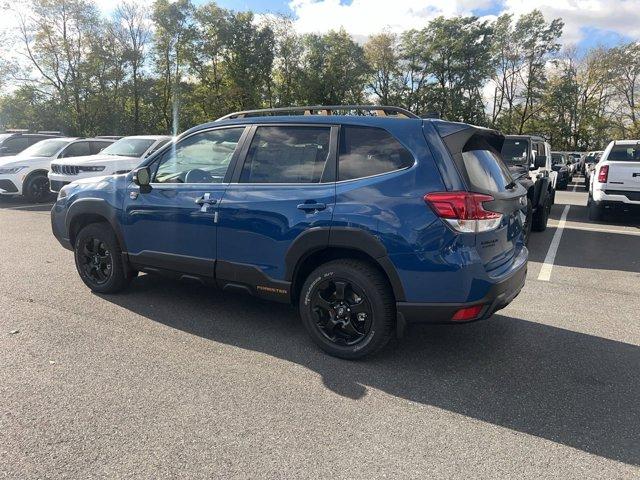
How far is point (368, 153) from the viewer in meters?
3.52

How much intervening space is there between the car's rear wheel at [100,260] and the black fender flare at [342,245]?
83.2 inches

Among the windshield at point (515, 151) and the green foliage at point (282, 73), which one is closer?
the windshield at point (515, 151)

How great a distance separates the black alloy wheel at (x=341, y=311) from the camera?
11.6 ft

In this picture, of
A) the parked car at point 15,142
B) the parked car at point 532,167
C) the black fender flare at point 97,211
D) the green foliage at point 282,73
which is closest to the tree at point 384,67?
the green foliage at point 282,73

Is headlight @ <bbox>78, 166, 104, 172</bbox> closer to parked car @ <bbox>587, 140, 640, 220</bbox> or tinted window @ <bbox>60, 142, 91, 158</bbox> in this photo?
tinted window @ <bbox>60, 142, 91, 158</bbox>

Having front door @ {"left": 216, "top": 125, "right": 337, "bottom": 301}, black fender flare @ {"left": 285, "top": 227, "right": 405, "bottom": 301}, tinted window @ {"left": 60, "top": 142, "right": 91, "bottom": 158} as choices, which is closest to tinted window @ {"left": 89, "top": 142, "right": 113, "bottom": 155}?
tinted window @ {"left": 60, "top": 142, "right": 91, "bottom": 158}

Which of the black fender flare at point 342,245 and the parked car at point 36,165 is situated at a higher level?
Answer: the parked car at point 36,165

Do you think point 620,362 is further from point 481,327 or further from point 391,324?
point 391,324

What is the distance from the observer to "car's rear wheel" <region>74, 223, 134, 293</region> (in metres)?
4.84

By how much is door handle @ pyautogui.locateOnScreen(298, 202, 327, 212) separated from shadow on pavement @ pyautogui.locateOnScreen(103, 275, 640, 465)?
113cm

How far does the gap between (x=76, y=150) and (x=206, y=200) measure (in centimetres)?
1089

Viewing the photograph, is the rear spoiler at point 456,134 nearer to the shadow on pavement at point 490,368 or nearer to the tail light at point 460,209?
the tail light at point 460,209

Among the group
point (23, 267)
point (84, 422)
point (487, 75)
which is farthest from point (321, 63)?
point (84, 422)

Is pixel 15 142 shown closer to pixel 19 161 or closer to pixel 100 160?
pixel 19 161
